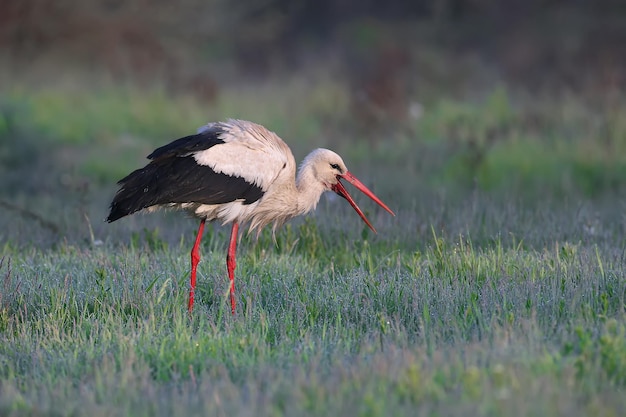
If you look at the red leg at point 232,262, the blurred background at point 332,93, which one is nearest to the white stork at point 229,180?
the red leg at point 232,262

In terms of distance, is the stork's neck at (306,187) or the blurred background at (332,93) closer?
the stork's neck at (306,187)

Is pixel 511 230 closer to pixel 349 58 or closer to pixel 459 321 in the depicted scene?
pixel 459 321

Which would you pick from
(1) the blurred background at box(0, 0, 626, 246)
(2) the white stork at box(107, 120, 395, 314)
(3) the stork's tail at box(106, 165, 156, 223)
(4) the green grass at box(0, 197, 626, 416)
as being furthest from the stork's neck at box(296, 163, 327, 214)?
(1) the blurred background at box(0, 0, 626, 246)

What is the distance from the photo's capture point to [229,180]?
6.19 metres

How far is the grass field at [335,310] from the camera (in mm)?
3824

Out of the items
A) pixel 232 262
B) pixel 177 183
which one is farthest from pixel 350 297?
pixel 177 183

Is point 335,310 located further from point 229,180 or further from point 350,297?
point 229,180

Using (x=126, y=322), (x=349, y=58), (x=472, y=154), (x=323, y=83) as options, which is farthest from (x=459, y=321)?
(x=349, y=58)

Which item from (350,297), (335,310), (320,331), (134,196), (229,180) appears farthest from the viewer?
(229,180)

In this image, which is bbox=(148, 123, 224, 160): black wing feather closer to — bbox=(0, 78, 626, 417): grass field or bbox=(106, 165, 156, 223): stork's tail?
bbox=(106, 165, 156, 223): stork's tail

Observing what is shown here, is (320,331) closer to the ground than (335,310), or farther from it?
closer to the ground

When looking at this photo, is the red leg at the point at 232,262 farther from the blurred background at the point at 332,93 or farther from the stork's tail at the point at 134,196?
the blurred background at the point at 332,93

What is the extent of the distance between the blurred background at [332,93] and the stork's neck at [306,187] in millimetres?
1267

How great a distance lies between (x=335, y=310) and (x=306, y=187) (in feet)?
4.56
